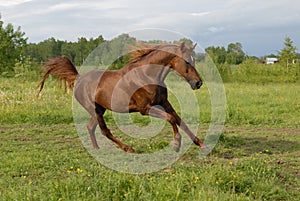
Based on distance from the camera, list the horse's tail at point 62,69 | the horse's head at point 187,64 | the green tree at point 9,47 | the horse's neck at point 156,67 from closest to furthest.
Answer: the horse's head at point 187,64 < the horse's neck at point 156,67 < the horse's tail at point 62,69 < the green tree at point 9,47

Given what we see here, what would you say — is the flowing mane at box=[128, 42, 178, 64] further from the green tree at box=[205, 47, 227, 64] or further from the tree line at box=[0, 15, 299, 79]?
the green tree at box=[205, 47, 227, 64]

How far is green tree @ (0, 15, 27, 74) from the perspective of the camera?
3038 centimetres

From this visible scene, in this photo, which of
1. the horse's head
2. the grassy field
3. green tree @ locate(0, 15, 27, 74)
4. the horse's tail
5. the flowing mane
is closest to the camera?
the grassy field

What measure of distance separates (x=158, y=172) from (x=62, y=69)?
3.31 metres

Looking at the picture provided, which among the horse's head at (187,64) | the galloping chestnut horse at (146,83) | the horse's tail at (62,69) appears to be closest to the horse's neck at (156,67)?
the galloping chestnut horse at (146,83)

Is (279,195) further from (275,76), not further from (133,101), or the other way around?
(275,76)

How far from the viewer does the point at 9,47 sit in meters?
31.0

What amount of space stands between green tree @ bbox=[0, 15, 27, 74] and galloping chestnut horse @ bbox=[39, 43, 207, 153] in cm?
2480

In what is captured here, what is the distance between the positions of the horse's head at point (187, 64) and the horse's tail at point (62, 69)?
236 cm

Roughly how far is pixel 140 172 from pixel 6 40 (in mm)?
27872

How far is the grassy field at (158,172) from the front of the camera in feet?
14.3

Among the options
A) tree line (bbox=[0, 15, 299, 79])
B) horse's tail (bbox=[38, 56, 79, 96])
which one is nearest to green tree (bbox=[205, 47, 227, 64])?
tree line (bbox=[0, 15, 299, 79])

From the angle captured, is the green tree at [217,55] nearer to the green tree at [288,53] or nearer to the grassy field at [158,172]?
the green tree at [288,53]

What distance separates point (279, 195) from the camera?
4.63 m
